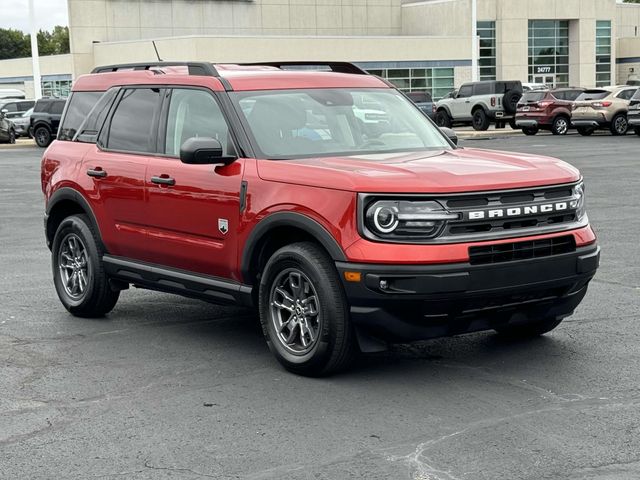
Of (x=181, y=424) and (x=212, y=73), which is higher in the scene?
(x=212, y=73)

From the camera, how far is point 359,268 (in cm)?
634

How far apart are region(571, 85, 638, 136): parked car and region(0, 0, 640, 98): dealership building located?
27.9 meters

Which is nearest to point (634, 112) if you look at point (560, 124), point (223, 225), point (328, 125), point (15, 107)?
point (560, 124)

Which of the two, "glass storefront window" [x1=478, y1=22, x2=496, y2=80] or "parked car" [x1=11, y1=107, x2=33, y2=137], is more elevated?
"glass storefront window" [x1=478, y1=22, x2=496, y2=80]

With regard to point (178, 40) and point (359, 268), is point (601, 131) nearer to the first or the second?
point (178, 40)

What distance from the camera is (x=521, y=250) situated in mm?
6527

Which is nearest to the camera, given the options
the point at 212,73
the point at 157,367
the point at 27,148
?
the point at 157,367

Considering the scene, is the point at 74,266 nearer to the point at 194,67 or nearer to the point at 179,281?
the point at 179,281

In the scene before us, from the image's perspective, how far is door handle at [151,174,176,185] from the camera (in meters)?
7.71

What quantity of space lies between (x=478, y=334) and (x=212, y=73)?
261 centimetres

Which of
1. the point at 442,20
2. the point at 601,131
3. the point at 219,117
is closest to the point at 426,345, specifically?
the point at 219,117

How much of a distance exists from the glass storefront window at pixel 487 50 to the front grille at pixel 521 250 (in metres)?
69.9

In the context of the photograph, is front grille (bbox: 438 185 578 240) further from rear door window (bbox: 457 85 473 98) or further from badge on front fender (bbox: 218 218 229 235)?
rear door window (bbox: 457 85 473 98)

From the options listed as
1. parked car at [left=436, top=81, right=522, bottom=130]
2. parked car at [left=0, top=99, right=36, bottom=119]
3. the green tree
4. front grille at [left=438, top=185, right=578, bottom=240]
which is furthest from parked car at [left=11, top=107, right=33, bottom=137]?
the green tree
